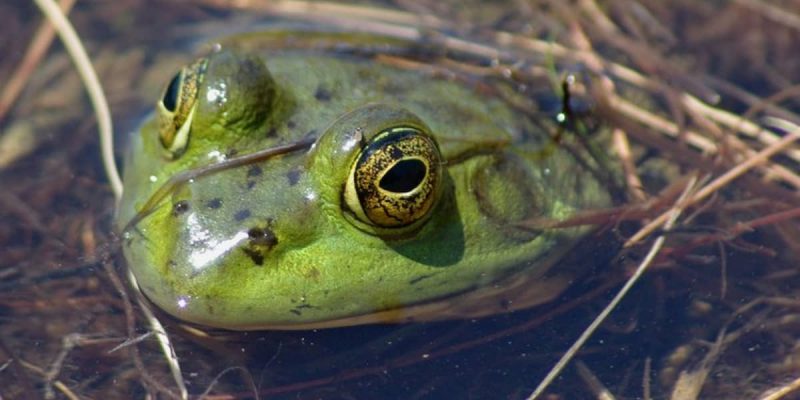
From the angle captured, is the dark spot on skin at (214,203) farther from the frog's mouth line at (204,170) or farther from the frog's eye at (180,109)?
the frog's eye at (180,109)

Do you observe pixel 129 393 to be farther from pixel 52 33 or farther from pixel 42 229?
pixel 52 33

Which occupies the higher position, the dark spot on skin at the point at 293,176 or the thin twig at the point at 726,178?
the dark spot on skin at the point at 293,176

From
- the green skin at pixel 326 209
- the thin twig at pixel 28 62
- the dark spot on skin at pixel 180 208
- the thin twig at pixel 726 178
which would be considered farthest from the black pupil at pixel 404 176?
the thin twig at pixel 28 62

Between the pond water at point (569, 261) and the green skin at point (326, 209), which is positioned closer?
the green skin at point (326, 209)

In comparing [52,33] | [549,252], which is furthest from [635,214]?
[52,33]

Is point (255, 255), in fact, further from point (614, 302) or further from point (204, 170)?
point (614, 302)
